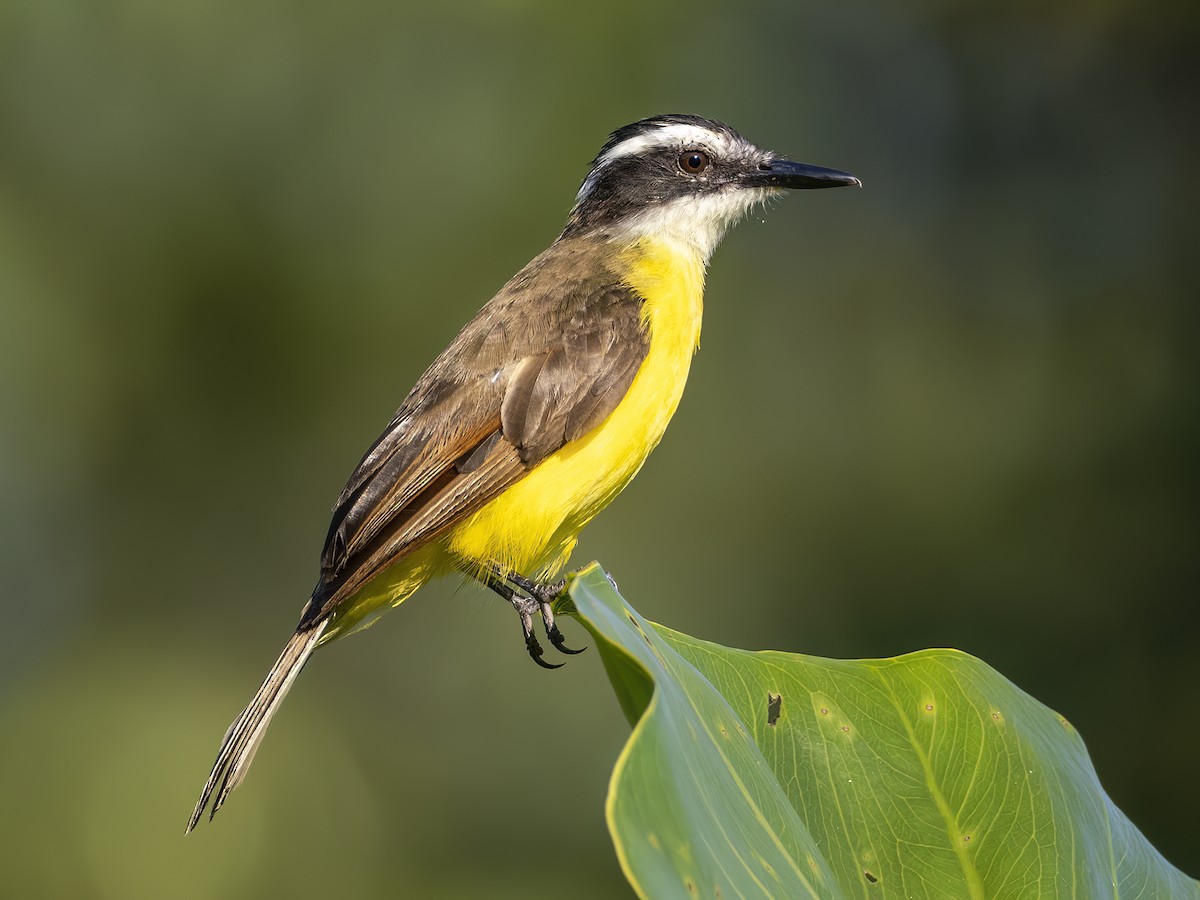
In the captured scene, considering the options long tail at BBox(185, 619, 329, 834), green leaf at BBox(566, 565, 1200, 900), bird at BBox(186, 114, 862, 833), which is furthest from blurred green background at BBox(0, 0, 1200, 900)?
green leaf at BBox(566, 565, 1200, 900)

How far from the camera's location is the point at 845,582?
8.43 metres

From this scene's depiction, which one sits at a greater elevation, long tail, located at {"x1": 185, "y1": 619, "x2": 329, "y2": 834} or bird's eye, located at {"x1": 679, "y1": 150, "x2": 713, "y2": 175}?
Answer: bird's eye, located at {"x1": 679, "y1": 150, "x2": 713, "y2": 175}

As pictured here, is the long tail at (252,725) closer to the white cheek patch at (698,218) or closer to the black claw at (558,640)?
the black claw at (558,640)

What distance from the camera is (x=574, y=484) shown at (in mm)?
3785

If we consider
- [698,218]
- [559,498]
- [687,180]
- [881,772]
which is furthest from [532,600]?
[881,772]

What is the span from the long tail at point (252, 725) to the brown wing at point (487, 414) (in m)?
0.07

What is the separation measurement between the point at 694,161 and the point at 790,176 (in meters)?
0.34

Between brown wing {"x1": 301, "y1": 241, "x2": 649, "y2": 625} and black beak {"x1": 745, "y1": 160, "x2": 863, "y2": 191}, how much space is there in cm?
77

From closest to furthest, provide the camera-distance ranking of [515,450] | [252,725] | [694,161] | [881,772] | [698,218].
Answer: [881,772]
[252,725]
[515,450]
[698,218]
[694,161]

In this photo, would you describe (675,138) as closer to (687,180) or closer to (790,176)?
(687,180)

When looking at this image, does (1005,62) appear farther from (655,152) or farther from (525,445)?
(525,445)

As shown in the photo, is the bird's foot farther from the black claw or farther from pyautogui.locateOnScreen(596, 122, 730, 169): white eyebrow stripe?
pyautogui.locateOnScreen(596, 122, 730, 169): white eyebrow stripe

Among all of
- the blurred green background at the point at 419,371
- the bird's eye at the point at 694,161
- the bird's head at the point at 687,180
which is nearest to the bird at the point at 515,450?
the bird's head at the point at 687,180

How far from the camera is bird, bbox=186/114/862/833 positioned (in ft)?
12.4
